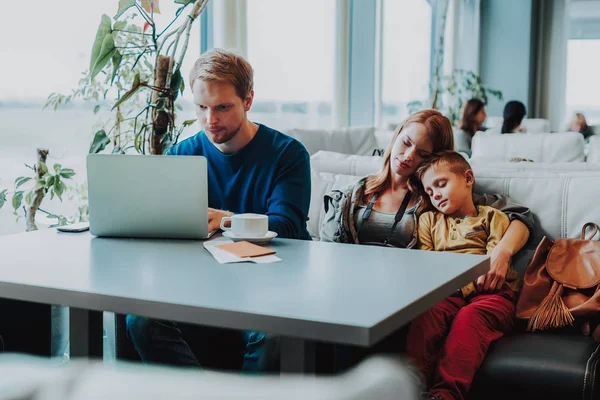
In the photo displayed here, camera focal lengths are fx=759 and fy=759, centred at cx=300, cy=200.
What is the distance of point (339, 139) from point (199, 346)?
10.3 feet

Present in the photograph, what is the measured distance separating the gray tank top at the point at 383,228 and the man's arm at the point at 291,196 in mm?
210

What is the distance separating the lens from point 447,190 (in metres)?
2.31

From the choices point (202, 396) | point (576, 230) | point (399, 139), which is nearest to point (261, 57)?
point (399, 139)

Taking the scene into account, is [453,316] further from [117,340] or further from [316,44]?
[316,44]

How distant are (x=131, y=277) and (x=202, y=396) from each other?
95 cm

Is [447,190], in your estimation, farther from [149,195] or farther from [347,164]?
[149,195]

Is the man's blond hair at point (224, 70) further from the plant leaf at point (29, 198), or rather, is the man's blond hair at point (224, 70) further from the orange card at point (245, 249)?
the plant leaf at point (29, 198)

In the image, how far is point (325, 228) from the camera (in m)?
2.48

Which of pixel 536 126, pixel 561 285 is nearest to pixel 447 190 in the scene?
pixel 561 285

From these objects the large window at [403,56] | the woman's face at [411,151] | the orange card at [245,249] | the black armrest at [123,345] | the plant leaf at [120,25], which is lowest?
the black armrest at [123,345]

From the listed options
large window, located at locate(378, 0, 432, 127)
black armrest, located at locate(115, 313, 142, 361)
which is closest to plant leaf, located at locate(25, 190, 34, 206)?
black armrest, located at locate(115, 313, 142, 361)

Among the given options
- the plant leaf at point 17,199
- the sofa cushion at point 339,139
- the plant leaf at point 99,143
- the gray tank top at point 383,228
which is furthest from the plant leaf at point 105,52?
the sofa cushion at point 339,139

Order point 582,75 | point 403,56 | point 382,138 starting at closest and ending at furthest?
point 382,138 → point 403,56 → point 582,75

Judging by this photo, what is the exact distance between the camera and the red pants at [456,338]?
191 cm
